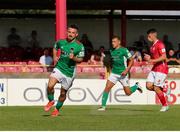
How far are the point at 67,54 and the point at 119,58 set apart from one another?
3.66 m

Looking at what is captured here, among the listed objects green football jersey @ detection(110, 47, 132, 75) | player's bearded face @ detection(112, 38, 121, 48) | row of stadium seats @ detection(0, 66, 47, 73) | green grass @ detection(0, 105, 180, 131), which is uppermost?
player's bearded face @ detection(112, 38, 121, 48)

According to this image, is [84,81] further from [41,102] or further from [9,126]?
[9,126]

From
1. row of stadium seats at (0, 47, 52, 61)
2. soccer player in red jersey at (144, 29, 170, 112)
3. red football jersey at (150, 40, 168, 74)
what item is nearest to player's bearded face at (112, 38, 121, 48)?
soccer player in red jersey at (144, 29, 170, 112)

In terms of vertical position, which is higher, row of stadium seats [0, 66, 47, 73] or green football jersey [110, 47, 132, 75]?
green football jersey [110, 47, 132, 75]

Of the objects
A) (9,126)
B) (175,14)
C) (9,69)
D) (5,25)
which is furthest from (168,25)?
(9,126)

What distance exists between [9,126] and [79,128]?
4.24 feet

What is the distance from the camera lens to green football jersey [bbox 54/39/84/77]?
564 inches

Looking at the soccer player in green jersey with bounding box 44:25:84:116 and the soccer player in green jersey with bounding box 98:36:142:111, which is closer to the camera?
the soccer player in green jersey with bounding box 44:25:84:116

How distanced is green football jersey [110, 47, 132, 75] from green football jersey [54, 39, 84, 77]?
10.9ft

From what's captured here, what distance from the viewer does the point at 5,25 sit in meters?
34.3

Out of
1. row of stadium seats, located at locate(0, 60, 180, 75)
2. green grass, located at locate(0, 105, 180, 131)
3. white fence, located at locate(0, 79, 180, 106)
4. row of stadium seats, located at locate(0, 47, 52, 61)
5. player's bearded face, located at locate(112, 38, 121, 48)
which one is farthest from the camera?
row of stadium seats, located at locate(0, 47, 52, 61)

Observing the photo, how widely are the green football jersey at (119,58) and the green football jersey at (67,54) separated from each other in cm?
333

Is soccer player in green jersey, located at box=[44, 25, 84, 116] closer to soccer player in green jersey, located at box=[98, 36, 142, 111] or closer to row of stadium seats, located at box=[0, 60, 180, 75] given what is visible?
soccer player in green jersey, located at box=[98, 36, 142, 111]

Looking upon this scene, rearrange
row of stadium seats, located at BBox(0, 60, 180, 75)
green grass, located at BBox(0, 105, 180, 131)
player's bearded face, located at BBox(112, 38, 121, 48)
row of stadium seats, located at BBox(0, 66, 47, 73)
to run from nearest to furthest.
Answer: green grass, located at BBox(0, 105, 180, 131) → player's bearded face, located at BBox(112, 38, 121, 48) → row of stadium seats, located at BBox(0, 60, 180, 75) → row of stadium seats, located at BBox(0, 66, 47, 73)
